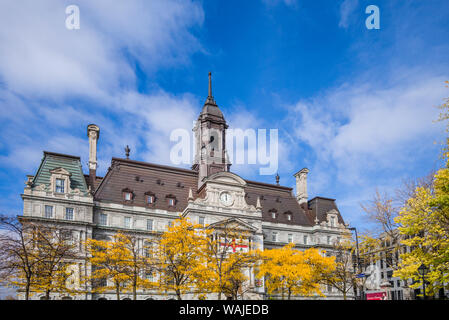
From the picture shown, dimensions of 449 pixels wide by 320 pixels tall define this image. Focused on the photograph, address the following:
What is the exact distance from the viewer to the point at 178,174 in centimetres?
6631

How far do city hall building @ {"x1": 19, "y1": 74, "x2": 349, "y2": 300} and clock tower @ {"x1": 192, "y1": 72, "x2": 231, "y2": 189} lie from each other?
7.4 inches

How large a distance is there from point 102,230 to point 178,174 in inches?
663

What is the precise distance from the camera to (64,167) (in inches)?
2199

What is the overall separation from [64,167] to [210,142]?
85.3 feet

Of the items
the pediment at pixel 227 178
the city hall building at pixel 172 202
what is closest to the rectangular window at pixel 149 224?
the city hall building at pixel 172 202

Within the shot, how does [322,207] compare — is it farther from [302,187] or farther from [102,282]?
[102,282]

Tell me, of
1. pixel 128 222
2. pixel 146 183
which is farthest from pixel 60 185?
pixel 146 183

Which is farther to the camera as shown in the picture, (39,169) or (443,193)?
(39,169)

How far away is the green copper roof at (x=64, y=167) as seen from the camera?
53750mm

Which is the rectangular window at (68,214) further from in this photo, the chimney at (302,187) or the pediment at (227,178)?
the chimney at (302,187)

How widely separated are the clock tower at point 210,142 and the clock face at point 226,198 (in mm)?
5485
